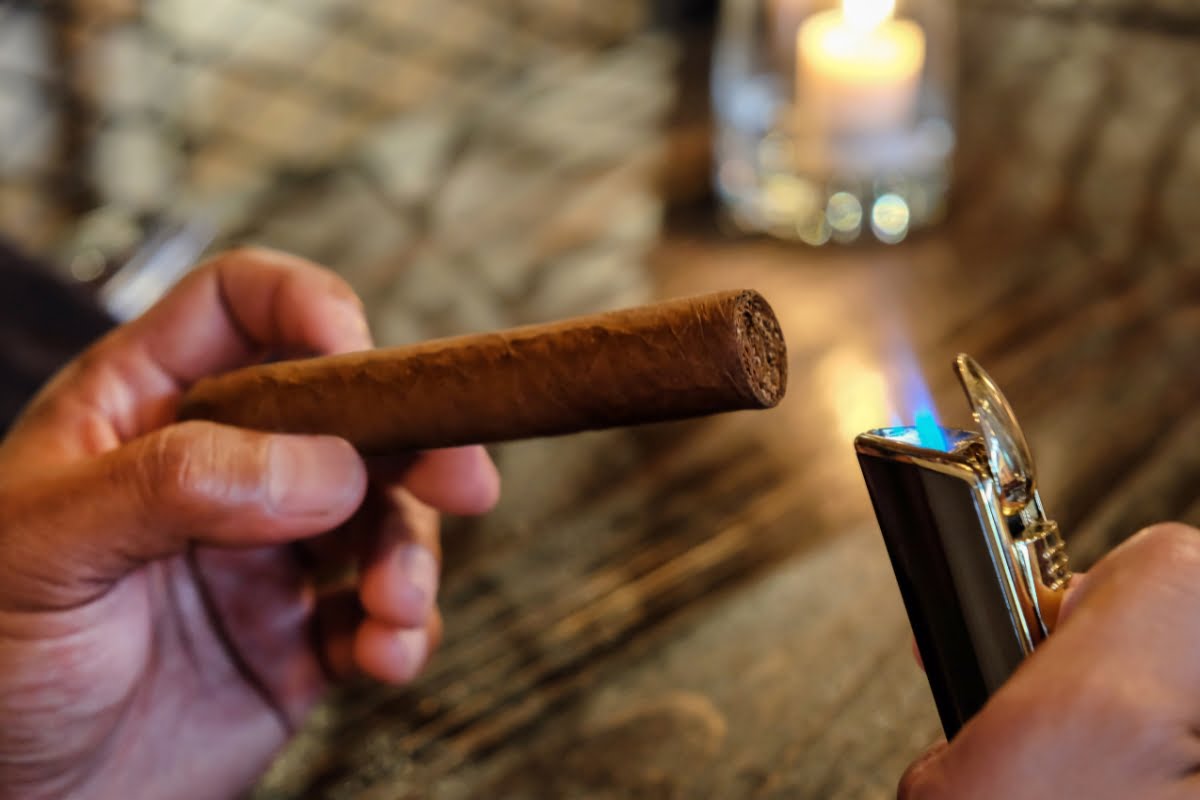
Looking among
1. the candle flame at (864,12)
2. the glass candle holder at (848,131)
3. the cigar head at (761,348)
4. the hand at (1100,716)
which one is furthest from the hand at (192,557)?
the candle flame at (864,12)

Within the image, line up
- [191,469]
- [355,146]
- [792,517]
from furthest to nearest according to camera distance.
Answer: [355,146], [792,517], [191,469]

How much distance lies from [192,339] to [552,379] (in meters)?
0.37

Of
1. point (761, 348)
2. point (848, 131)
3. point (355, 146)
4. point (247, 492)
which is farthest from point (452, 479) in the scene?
point (355, 146)

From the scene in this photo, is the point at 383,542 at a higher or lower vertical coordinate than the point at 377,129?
lower

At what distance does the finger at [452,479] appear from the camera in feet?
2.25

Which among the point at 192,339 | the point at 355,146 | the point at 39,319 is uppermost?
the point at 355,146

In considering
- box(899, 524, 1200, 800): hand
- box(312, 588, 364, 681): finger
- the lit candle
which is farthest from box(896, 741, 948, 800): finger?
the lit candle

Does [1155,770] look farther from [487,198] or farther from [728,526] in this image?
[487,198]

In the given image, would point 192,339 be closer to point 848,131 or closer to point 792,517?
point 792,517

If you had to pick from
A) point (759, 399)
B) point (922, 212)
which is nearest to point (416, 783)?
point (759, 399)

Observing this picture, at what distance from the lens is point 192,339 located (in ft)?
2.41

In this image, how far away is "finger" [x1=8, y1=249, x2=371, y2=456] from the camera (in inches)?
27.2

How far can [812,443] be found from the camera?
89cm

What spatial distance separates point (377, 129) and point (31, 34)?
51 centimetres
